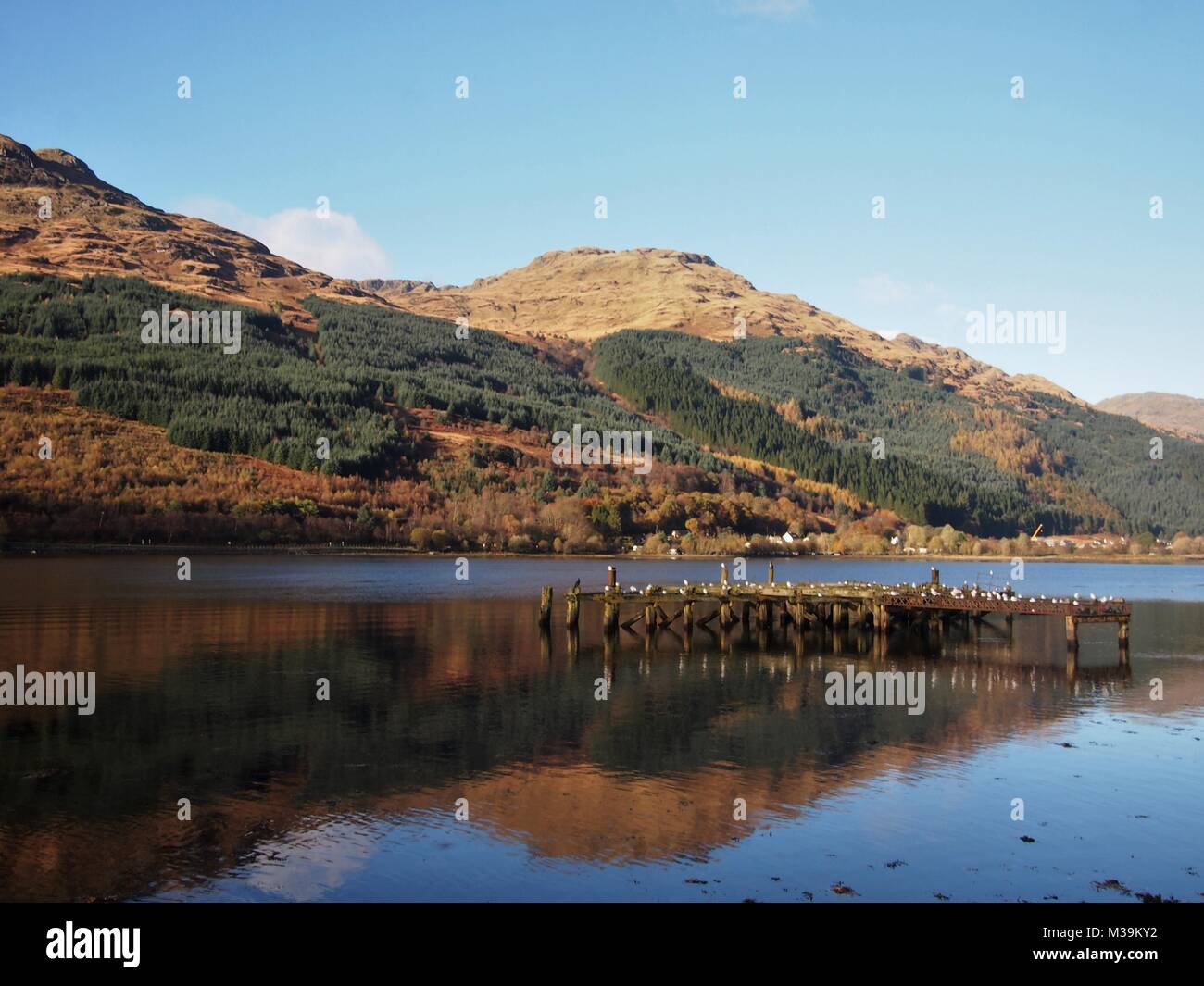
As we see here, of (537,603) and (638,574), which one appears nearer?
(537,603)

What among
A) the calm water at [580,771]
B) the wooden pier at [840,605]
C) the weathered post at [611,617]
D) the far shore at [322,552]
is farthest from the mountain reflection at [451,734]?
the far shore at [322,552]

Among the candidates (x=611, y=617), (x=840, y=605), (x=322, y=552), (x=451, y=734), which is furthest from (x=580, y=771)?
(x=322, y=552)

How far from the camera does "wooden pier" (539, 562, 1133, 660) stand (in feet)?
194

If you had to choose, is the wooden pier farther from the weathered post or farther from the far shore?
the far shore

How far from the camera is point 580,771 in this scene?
31156 mm

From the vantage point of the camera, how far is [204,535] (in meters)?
146

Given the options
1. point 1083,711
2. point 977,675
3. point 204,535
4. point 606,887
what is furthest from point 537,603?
point 204,535

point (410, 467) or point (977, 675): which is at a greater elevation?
point (410, 467)

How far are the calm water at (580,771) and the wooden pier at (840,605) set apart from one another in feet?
8.58

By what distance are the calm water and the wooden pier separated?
261cm

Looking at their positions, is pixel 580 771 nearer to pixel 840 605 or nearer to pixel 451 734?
pixel 451 734

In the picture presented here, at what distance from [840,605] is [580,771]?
38.4m
